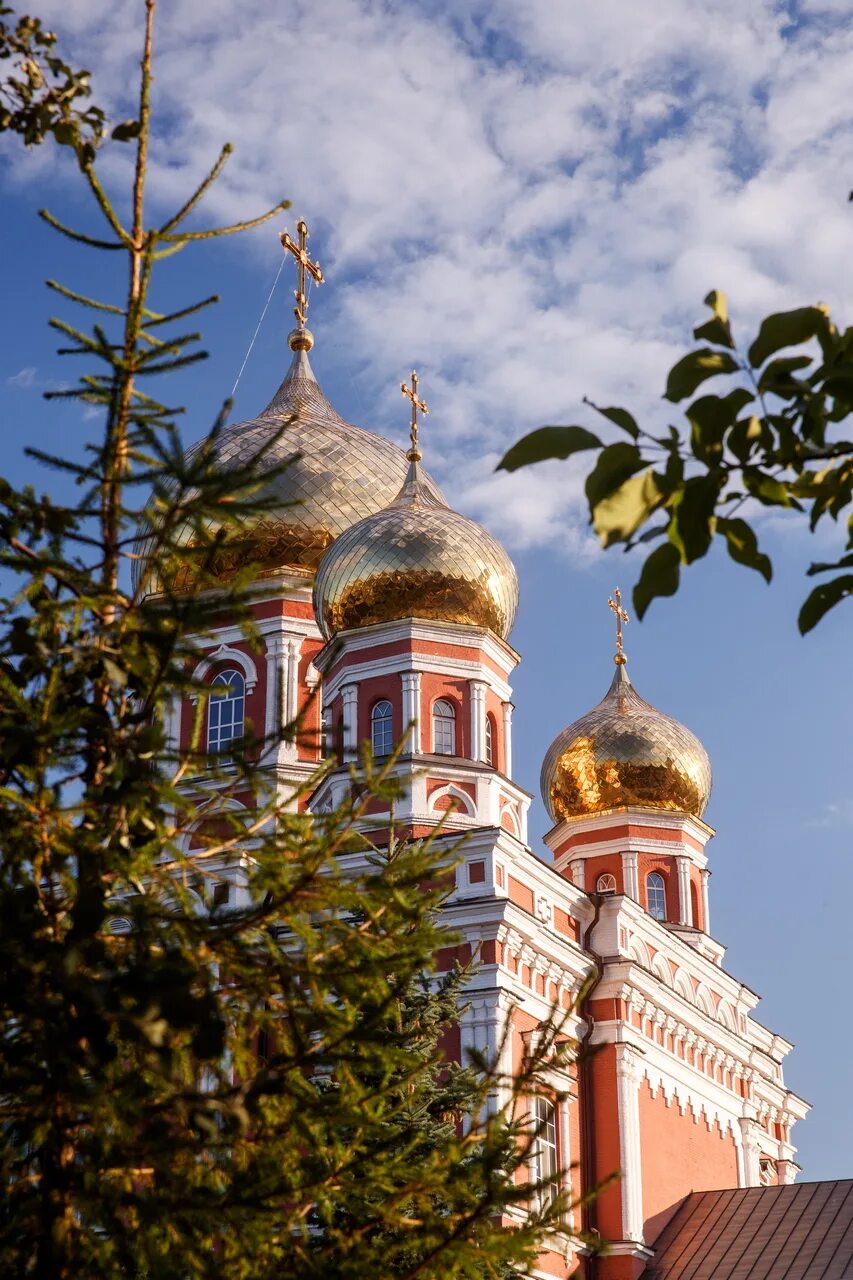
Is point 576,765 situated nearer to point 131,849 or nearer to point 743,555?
point 131,849

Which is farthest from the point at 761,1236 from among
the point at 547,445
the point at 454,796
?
the point at 547,445

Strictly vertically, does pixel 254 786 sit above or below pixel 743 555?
above

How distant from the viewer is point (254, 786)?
484cm

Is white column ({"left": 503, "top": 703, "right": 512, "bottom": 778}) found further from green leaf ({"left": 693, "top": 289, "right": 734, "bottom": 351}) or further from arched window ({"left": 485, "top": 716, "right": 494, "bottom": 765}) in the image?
green leaf ({"left": 693, "top": 289, "right": 734, "bottom": 351})

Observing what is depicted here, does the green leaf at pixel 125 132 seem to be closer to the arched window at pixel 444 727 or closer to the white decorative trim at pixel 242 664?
the arched window at pixel 444 727

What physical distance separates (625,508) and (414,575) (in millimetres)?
16817

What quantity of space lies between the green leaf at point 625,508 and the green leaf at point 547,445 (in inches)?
4.4

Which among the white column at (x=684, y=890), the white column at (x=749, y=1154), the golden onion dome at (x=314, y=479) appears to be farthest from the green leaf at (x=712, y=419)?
the white column at (x=684, y=890)

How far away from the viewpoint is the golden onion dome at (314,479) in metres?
22.3

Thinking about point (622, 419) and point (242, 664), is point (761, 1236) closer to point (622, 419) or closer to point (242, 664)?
point (242, 664)

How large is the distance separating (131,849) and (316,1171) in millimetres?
1239

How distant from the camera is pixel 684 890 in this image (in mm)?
24906

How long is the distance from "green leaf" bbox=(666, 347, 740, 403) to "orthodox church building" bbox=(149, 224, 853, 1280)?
12.9m

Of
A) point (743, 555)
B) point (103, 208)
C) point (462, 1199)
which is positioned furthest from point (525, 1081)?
point (103, 208)
